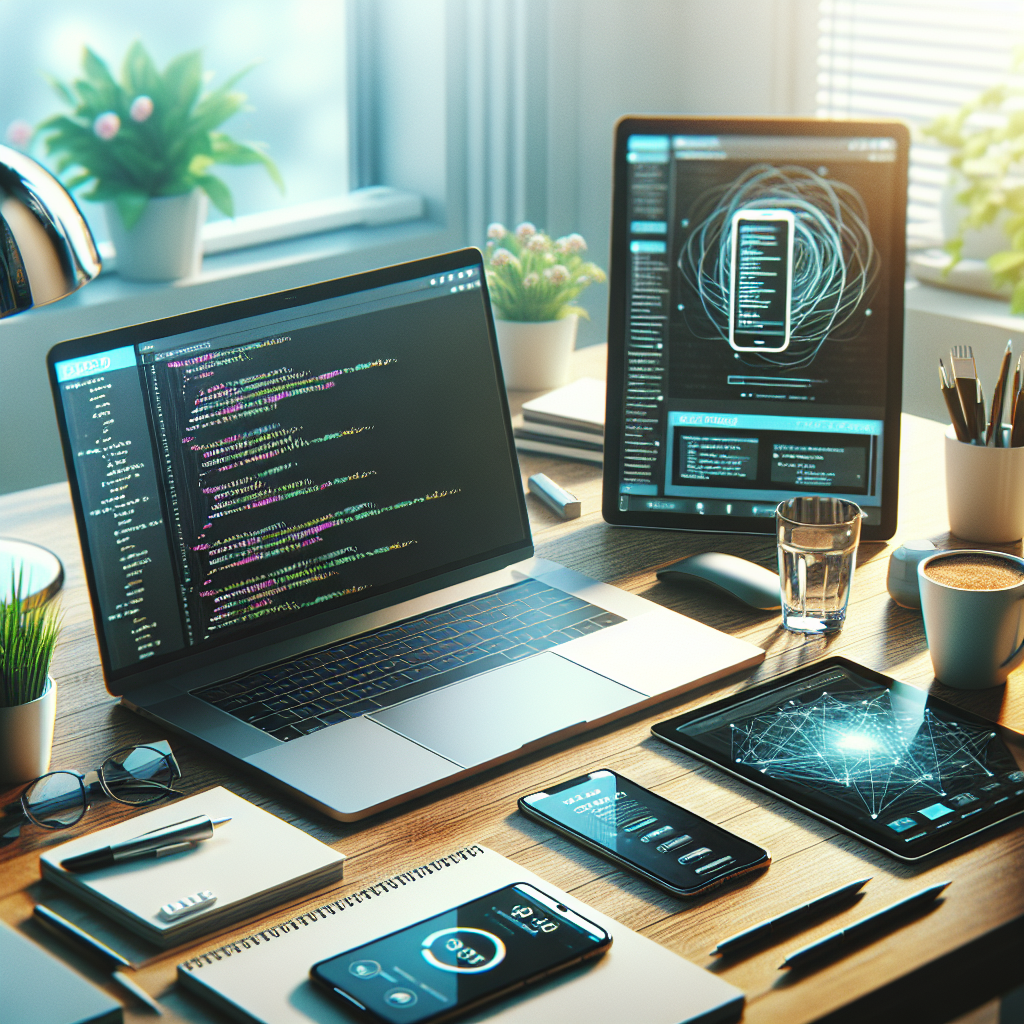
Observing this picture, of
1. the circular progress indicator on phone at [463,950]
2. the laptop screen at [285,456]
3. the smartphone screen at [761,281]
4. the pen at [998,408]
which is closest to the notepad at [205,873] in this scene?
the circular progress indicator on phone at [463,950]

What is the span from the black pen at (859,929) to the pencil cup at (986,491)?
63 cm

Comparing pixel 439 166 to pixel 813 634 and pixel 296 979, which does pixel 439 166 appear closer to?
pixel 813 634

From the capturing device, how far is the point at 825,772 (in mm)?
997

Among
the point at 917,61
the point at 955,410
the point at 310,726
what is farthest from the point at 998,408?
the point at 917,61

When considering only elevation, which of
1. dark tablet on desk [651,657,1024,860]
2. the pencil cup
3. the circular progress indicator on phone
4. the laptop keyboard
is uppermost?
the pencil cup

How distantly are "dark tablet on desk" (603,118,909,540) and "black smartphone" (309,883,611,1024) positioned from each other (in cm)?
69

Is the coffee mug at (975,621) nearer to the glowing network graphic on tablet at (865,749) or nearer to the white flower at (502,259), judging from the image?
the glowing network graphic on tablet at (865,749)

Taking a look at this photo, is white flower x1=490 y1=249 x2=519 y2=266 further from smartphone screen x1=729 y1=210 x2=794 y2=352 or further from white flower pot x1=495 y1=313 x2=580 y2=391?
smartphone screen x1=729 y1=210 x2=794 y2=352

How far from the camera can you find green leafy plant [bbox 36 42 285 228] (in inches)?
97.0

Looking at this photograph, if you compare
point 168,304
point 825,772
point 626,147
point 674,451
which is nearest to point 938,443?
point 674,451

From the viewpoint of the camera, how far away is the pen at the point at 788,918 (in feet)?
2.65

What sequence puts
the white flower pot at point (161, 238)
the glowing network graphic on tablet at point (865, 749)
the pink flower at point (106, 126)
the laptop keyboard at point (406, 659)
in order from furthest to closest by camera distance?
1. the white flower pot at point (161, 238)
2. the pink flower at point (106, 126)
3. the laptop keyboard at point (406, 659)
4. the glowing network graphic on tablet at point (865, 749)

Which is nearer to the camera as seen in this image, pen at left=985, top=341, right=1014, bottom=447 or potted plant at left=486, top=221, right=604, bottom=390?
pen at left=985, top=341, right=1014, bottom=447

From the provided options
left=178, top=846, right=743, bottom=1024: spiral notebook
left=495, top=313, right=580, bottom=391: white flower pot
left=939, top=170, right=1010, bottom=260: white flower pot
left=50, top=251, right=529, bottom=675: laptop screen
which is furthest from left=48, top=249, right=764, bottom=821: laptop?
left=939, top=170, right=1010, bottom=260: white flower pot
